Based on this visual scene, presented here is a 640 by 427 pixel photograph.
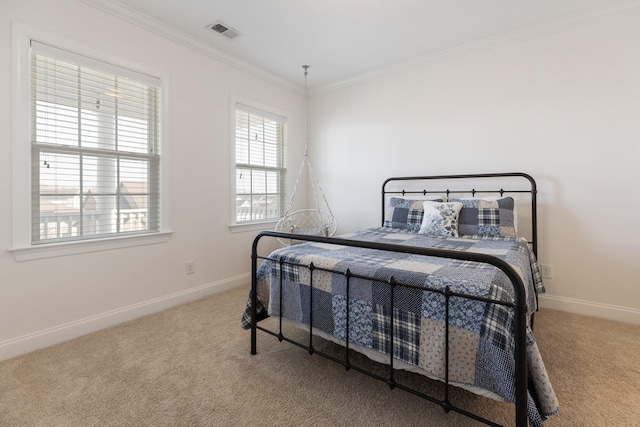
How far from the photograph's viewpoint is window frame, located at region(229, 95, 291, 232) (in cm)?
323

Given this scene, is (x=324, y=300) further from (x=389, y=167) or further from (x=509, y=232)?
(x=389, y=167)

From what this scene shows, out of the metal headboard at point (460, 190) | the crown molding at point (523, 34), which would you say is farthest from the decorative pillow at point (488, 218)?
the crown molding at point (523, 34)

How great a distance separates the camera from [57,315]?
82.6 inches

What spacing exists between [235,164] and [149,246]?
1.20 m

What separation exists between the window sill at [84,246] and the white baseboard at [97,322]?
50 cm

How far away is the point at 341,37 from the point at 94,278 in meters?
2.88

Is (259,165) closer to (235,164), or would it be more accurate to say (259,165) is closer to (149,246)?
(235,164)

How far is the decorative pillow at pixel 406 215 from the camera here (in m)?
2.76

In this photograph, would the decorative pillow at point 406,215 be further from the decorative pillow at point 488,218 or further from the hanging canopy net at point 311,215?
the hanging canopy net at point 311,215

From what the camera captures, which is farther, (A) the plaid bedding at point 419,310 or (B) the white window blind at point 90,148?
(B) the white window blind at point 90,148

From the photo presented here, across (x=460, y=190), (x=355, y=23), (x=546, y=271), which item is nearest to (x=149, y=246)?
(x=355, y=23)

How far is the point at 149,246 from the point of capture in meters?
2.59

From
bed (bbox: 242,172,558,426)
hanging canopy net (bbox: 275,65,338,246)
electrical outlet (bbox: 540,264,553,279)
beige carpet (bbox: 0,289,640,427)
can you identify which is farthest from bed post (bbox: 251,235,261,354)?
electrical outlet (bbox: 540,264,553,279)

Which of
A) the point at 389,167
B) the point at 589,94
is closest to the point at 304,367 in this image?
the point at 389,167
